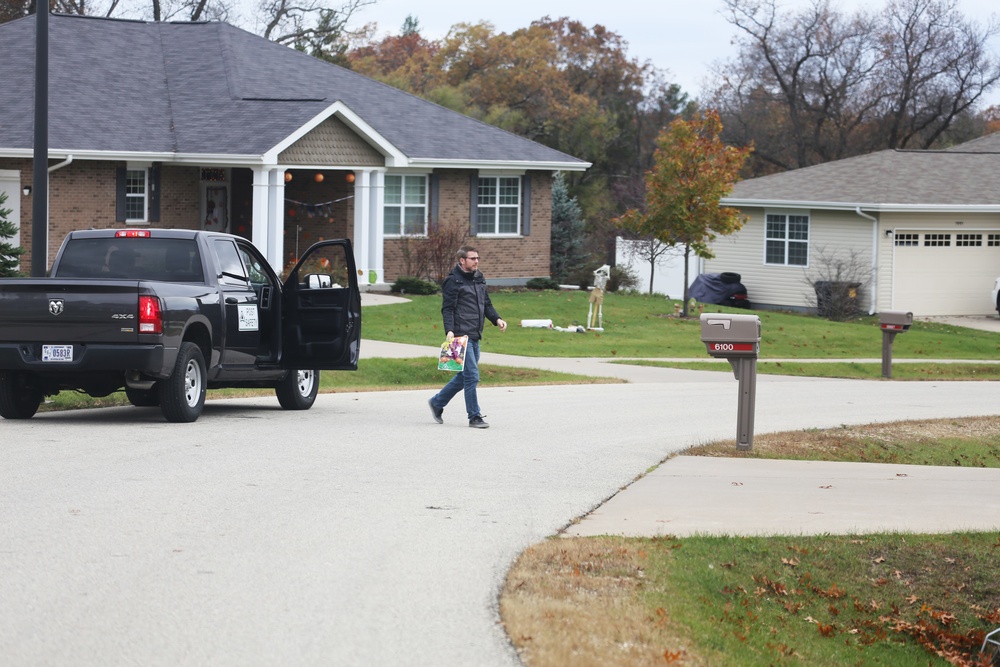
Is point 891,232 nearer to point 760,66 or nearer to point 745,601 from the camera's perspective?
point 760,66

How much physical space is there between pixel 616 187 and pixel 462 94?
35.6 ft

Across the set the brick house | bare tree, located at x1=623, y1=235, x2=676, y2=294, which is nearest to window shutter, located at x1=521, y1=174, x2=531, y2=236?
the brick house

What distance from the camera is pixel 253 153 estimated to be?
100 feet

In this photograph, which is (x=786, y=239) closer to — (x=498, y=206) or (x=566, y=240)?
(x=566, y=240)

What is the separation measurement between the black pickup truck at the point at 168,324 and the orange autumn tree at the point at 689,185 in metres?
17.3

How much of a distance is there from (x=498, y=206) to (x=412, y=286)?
4.96 metres

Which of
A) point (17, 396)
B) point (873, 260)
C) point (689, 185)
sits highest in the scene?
point (689, 185)

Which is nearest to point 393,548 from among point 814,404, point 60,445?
point 60,445

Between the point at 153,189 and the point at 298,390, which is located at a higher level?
the point at 153,189

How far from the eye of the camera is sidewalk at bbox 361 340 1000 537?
930cm

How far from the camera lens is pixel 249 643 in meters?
6.07

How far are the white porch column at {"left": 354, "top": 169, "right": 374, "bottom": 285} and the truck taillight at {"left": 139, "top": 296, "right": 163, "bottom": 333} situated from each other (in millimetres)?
20461

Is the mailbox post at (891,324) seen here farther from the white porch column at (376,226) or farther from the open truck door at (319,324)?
the white porch column at (376,226)

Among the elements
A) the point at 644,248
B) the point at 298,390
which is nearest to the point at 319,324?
the point at 298,390
